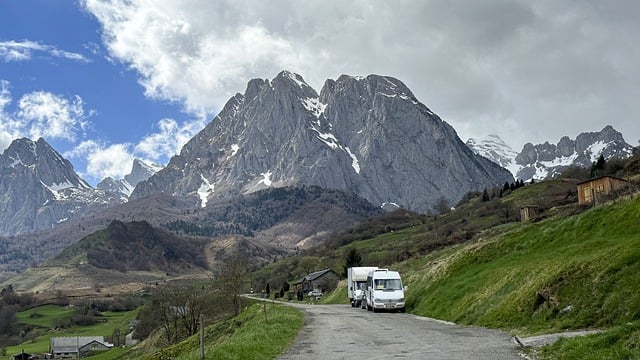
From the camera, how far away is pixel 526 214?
101 metres

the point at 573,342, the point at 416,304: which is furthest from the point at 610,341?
the point at 416,304

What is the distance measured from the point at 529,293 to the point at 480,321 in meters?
3.40

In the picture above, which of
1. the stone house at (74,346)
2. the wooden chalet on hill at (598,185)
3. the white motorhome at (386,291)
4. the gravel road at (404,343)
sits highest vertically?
the wooden chalet on hill at (598,185)

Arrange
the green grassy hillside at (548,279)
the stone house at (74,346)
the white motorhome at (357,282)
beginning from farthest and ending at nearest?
the stone house at (74,346) → the white motorhome at (357,282) → the green grassy hillside at (548,279)

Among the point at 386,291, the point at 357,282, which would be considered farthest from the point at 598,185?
the point at 386,291

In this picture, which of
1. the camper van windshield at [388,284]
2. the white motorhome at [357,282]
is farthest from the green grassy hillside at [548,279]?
the white motorhome at [357,282]

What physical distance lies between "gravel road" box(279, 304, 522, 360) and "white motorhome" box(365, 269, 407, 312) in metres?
12.7

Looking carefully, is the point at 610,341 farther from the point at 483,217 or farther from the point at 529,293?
the point at 483,217

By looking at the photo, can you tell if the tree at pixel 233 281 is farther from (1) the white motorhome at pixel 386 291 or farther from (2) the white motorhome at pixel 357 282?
(1) the white motorhome at pixel 386 291

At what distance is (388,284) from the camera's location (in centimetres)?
4466

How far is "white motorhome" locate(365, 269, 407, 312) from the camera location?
4366 cm

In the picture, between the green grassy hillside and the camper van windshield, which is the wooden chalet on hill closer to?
the green grassy hillside

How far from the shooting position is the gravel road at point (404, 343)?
18.8 m

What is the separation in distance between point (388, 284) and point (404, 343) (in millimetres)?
22595
